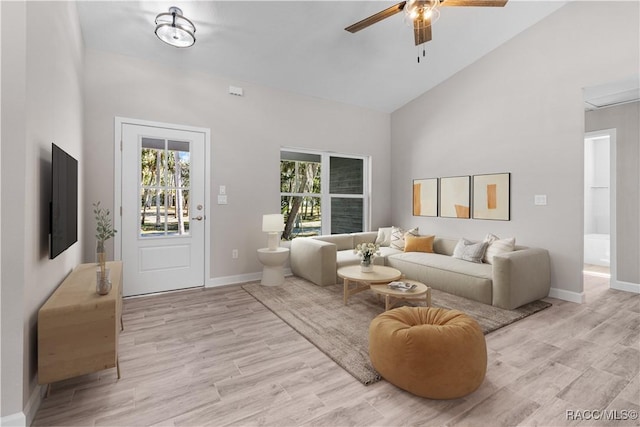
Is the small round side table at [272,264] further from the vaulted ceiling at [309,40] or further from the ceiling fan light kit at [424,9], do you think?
the ceiling fan light kit at [424,9]

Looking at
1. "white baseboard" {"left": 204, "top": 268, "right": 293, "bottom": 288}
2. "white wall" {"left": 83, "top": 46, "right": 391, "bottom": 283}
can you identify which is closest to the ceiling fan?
"white wall" {"left": 83, "top": 46, "right": 391, "bottom": 283}

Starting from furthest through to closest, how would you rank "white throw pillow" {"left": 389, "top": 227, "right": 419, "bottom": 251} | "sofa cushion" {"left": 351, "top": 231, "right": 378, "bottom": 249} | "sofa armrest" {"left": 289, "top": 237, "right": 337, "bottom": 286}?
"sofa cushion" {"left": 351, "top": 231, "right": 378, "bottom": 249}
"white throw pillow" {"left": 389, "top": 227, "right": 419, "bottom": 251}
"sofa armrest" {"left": 289, "top": 237, "right": 337, "bottom": 286}

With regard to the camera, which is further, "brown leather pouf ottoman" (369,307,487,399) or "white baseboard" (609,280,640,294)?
"white baseboard" (609,280,640,294)

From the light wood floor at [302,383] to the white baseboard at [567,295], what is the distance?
22.0 inches

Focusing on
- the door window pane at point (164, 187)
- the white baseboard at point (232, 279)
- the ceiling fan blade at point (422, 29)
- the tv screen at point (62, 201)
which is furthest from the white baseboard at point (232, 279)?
the ceiling fan blade at point (422, 29)

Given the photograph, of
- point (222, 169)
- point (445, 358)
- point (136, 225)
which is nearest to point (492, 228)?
point (445, 358)

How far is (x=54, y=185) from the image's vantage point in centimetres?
192

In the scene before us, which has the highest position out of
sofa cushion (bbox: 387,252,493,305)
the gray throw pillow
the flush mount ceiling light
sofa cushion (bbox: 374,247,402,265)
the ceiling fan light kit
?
the flush mount ceiling light

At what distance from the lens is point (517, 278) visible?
328 centimetres

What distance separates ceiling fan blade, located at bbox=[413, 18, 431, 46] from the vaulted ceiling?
0.82 meters

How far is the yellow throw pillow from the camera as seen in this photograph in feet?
15.5

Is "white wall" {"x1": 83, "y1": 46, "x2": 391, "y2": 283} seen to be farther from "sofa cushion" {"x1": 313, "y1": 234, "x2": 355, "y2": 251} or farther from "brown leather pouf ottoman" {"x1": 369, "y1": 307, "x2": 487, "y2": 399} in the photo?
"brown leather pouf ottoman" {"x1": 369, "y1": 307, "x2": 487, "y2": 399}

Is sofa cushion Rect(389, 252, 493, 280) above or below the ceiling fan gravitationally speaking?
below

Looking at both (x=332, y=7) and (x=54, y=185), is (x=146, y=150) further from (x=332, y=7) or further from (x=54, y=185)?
(x=332, y=7)
